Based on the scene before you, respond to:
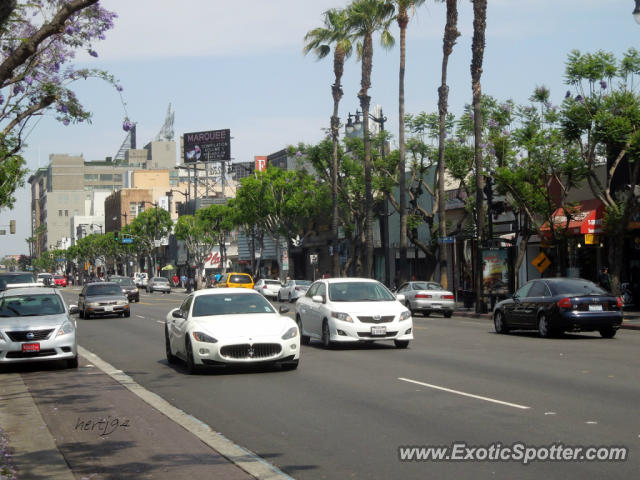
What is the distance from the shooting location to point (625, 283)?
3669cm

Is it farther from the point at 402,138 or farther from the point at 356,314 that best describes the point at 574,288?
the point at 402,138

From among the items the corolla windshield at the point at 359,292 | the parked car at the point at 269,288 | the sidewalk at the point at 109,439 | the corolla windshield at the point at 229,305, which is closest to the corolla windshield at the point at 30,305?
the corolla windshield at the point at 229,305

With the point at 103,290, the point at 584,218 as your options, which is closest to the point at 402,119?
the point at 584,218

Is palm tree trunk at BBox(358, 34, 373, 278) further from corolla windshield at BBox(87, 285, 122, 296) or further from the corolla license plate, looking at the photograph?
the corolla license plate

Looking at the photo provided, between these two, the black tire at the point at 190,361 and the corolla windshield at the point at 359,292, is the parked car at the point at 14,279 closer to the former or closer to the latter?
the corolla windshield at the point at 359,292

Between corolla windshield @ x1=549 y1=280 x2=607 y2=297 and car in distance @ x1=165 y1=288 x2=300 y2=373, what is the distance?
925 cm

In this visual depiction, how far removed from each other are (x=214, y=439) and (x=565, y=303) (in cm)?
1472

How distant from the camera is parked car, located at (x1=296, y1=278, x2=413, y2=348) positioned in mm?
19688

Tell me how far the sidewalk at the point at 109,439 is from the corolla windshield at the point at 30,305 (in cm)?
390

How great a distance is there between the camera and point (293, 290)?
54938mm

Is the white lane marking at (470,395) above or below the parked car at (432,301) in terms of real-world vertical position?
below

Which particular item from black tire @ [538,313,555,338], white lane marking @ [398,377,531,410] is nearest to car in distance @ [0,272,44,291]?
black tire @ [538,313,555,338]

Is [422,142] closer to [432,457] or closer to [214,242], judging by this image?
[432,457]

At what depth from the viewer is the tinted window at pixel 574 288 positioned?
22625 mm
